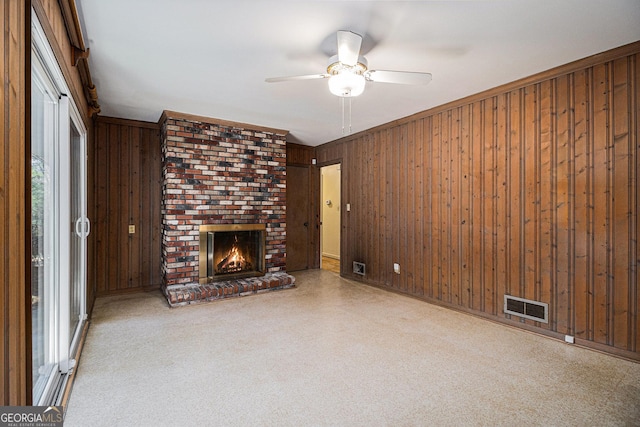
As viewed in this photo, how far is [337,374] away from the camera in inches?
92.0

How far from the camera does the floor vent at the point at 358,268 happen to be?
523 cm

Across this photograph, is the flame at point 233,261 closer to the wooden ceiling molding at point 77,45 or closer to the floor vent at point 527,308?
the wooden ceiling molding at point 77,45

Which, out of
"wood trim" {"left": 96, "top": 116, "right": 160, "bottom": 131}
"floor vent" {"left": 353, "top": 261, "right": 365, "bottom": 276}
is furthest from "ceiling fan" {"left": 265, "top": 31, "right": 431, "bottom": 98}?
"floor vent" {"left": 353, "top": 261, "right": 365, "bottom": 276}

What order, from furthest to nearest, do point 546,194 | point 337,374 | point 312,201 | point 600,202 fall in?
point 312,201
point 546,194
point 600,202
point 337,374

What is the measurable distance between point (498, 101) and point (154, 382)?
4075 millimetres

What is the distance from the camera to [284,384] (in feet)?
7.25

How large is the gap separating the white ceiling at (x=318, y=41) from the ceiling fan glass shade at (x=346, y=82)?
0.28m

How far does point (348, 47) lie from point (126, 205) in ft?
12.9

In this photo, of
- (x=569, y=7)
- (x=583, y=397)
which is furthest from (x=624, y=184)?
(x=583, y=397)

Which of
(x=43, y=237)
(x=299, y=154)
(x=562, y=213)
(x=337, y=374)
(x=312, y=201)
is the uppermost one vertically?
(x=299, y=154)

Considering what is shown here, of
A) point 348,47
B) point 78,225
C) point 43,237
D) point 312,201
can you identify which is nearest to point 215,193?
point 78,225

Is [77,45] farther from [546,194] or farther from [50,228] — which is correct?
[546,194]

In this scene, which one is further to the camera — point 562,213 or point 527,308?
point 527,308

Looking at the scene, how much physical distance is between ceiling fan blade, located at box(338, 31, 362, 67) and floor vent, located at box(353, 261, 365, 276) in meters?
3.50
